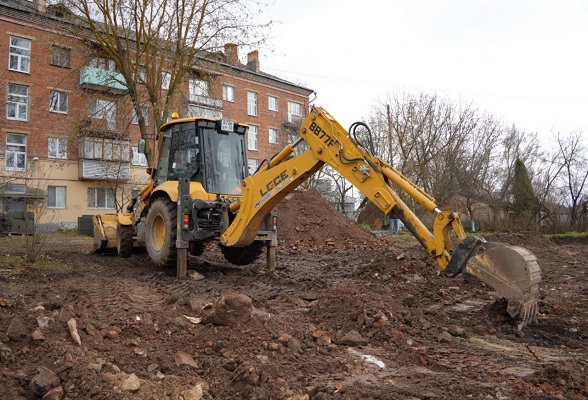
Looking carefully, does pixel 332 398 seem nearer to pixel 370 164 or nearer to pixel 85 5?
pixel 370 164

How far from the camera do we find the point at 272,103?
137 feet

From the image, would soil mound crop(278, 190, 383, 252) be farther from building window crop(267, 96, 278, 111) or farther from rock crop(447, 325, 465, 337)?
building window crop(267, 96, 278, 111)

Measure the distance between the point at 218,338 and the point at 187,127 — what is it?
5.41 metres

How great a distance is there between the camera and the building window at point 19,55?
2814cm

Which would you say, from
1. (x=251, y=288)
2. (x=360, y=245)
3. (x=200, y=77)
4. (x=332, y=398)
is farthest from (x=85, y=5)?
(x=332, y=398)

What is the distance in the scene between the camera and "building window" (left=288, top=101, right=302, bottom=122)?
42969 mm

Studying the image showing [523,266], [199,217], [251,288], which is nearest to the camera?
[523,266]

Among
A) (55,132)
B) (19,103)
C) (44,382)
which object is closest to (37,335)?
(44,382)

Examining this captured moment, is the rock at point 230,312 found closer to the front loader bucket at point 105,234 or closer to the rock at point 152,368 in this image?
the rock at point 152,368

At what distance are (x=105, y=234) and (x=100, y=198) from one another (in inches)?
849

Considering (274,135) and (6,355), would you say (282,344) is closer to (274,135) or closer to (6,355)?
(6,355)

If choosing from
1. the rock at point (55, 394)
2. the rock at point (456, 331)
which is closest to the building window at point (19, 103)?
the rock at point (55, 394)

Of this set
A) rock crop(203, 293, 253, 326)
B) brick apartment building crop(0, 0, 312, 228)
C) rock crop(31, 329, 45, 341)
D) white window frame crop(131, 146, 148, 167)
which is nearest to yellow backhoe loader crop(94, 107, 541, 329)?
rock crop(203, 293, 253, 326)

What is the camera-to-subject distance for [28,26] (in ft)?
92.9
